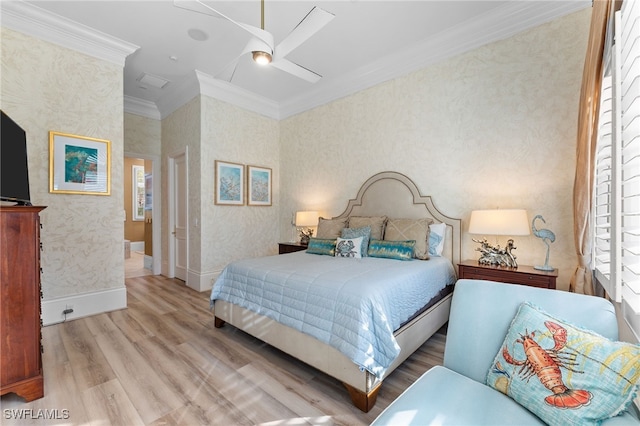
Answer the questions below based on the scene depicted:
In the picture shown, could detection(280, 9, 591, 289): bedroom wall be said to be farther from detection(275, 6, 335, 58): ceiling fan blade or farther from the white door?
the white door

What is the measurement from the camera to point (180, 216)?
4.59 meters

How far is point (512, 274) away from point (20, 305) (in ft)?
11.7

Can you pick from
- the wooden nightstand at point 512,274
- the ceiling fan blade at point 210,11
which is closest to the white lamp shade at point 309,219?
the wooden nightstand at point 512,274

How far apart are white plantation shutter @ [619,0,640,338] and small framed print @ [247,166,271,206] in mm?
4203

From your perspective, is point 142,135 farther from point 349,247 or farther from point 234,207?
point 349,247

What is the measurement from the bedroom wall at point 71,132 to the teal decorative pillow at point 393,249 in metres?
3.06

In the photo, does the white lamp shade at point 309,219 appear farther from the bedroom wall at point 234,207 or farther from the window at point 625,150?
the window at point 625,150

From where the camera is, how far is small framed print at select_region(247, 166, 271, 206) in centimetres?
458

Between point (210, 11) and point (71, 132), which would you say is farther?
point (71, 132)

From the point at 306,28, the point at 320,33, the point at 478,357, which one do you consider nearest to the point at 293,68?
the point at 306,28

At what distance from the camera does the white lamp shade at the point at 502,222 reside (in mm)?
2318

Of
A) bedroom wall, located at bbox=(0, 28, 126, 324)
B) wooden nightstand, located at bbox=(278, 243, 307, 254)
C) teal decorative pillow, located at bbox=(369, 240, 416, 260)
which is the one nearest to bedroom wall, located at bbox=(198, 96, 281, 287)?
wooden nightstand, located at bbox=(278, 243, 307, 254)

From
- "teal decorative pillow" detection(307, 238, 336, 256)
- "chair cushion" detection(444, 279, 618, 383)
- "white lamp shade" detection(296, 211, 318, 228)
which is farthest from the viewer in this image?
"white lamp shade" detection(296, 211, 318, 228)

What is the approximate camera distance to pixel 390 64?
11.5 feet
